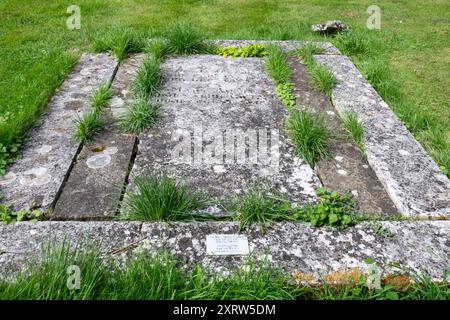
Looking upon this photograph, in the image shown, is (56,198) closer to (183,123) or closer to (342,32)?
(183,123)

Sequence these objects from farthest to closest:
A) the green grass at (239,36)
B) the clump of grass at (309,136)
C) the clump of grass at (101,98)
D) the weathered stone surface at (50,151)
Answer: the green grass at (239,36), the clump of grass at (101,98), the clump of grass at (309,136), the weathered stone surface at (50,151)

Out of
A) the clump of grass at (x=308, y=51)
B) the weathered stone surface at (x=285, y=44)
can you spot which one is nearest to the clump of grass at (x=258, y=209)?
the clump of grass at (x=308, y=51)

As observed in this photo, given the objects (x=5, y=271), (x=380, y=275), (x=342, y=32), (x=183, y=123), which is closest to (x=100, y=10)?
(x=342, y=32)

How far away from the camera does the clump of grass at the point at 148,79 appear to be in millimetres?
4129

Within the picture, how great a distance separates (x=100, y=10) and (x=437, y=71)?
501cm

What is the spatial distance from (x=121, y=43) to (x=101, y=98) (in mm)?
1304

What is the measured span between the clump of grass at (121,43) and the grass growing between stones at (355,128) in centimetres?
265

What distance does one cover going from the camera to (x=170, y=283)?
84.1 inches

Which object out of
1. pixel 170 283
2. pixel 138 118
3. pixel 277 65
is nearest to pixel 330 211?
pixel 170 283

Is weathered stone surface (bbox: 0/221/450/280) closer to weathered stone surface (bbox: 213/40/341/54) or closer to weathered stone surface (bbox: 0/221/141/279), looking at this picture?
weathered stone surface (bbox: 0/221/141/279)

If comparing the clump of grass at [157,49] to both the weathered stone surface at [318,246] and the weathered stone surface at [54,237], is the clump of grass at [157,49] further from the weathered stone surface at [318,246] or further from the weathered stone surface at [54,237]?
the weathered stone surface at [318,246]

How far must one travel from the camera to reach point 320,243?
250 cm

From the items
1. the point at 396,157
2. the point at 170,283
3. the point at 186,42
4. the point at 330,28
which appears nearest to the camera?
the point at 170,283

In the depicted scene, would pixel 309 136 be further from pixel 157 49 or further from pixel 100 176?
pixel 157 49
